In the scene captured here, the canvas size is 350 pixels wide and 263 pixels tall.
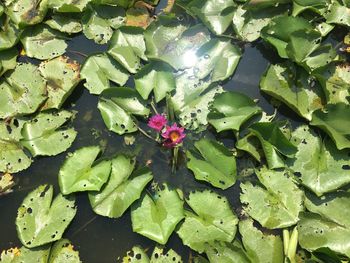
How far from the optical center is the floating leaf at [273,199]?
10.2 feet

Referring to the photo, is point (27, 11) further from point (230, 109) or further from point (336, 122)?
point (336, 122)

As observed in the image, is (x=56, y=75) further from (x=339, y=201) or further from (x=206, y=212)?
(x=339, y=201)

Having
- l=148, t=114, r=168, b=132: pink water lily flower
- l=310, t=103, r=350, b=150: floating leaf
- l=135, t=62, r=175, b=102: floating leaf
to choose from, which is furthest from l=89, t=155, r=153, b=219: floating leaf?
l=310, t=103, r=350, b=150: floating leaf

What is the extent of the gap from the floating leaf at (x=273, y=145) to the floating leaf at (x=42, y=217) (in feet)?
5.29

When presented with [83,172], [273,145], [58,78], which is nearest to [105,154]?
[83,172]

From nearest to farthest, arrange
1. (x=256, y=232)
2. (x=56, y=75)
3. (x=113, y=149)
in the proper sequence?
(x=256, y=232) < (x=113, y=149) < (x=56, y=75)

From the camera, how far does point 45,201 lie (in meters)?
3.31

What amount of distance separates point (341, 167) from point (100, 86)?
2.20m

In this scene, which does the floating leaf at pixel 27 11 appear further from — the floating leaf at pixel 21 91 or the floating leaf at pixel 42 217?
the floating leaf at pixel 42 217

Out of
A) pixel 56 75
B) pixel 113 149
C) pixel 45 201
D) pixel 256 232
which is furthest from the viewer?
pixel 56 75

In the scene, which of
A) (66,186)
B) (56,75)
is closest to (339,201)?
(66,186)

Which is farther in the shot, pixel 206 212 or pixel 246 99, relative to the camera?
pixel 246 99

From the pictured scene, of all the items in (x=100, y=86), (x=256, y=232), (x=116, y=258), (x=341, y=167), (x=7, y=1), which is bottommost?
(x=116, y=258)

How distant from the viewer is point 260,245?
303cm
